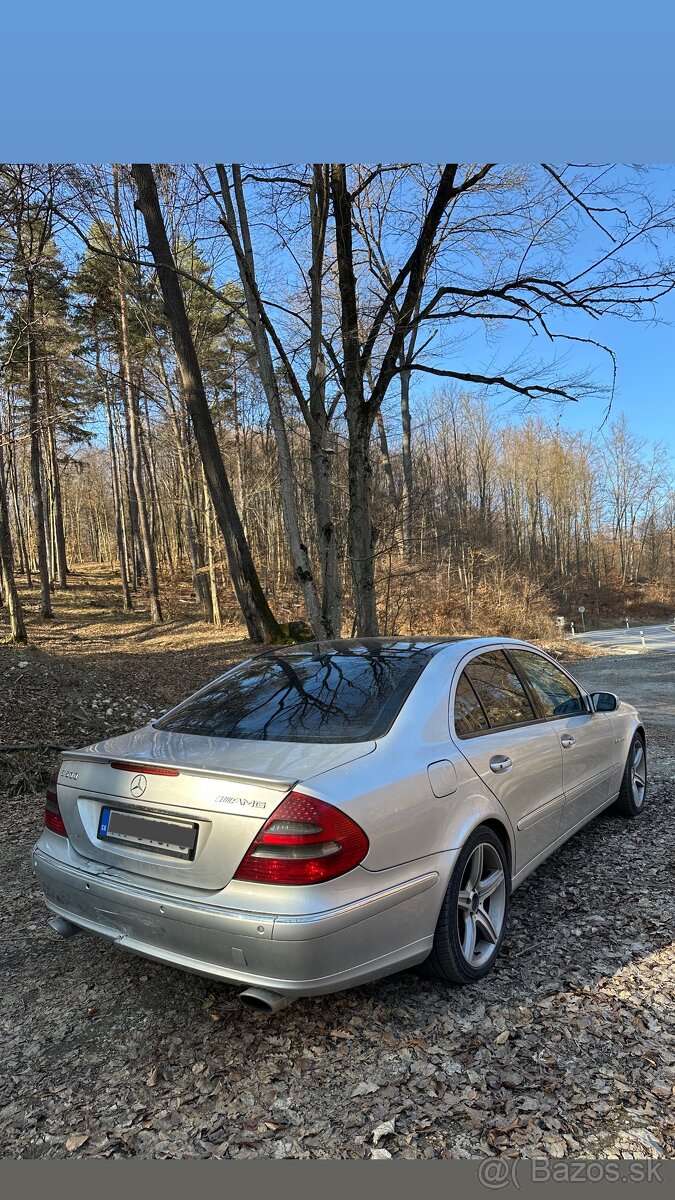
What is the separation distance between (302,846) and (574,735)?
220 centimetres

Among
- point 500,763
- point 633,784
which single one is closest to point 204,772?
point 500,763

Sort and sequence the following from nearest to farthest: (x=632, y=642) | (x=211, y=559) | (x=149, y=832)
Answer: (x=149, y=832)
(x=211, y=559)
(x=632, y=642)

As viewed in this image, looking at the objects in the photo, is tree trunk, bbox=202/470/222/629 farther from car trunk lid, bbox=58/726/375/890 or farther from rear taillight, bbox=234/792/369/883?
rear taillight, bbox=234/792/369/883

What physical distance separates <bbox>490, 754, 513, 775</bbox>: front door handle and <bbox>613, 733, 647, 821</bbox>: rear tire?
1.98m

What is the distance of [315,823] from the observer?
2.12 meters

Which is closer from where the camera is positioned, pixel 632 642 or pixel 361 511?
pixel 361 511

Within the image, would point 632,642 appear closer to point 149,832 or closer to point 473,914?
point 473,914

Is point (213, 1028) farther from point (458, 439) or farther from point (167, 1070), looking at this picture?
point (458, 439)

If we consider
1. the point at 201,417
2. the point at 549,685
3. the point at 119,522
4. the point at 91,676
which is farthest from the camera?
the point at 119,522

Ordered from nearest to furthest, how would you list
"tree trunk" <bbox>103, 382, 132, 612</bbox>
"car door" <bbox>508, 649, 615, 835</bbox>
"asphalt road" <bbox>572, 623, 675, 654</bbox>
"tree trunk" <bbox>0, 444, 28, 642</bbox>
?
"car door" <bbox>508, 649, 615, 835</bbox> → "tree trunk" <bbox>0, 444, 28, 642</bbox> → "asphalt road" <bbox>572, 623, 675, 654</bbox> → "tree trunk" <bbox>103, 382, 132, 612</bbox>

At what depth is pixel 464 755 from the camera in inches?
109

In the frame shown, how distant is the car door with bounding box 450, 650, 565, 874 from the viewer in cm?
292

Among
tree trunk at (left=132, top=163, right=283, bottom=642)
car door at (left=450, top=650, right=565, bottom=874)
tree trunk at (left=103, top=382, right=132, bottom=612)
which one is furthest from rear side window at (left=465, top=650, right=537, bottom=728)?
tree trunk at (left=103, top=382, right=132, bottom=612)

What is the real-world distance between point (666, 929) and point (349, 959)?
5.91 ft
